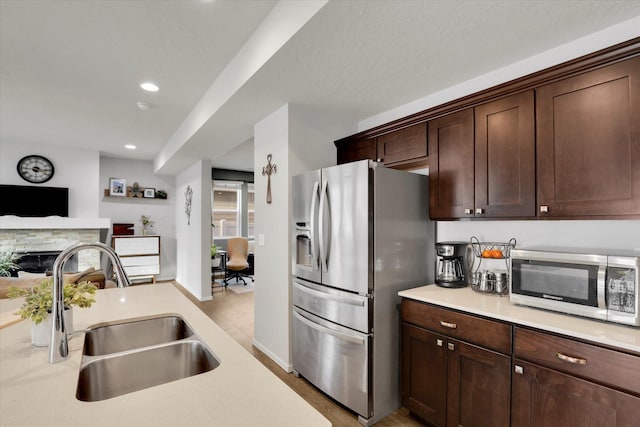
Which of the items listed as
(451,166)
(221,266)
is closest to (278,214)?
(451,166)

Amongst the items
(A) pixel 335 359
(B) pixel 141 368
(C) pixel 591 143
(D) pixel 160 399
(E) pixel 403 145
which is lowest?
(A) pixel 335 359

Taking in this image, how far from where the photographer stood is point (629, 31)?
5.61 ft

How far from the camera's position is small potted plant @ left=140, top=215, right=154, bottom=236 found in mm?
6520

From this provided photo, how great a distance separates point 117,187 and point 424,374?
651 cm

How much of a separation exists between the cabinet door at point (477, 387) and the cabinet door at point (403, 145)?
4.52 ft

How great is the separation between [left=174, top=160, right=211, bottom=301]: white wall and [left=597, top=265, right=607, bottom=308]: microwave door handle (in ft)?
16.4

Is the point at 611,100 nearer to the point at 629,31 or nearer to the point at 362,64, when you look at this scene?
the point at 629,31

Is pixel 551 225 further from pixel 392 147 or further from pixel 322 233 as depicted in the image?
pixel 322 233

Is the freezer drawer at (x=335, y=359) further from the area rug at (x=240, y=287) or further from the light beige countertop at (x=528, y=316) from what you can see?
the area rug at (x=240, y=287)

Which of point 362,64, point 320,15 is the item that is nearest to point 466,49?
point 362,64

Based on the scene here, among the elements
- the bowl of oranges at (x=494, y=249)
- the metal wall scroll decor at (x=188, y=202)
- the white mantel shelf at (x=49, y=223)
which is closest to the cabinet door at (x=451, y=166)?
the bowl of oranges at (x=494, y=249)

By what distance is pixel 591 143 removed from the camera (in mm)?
1646

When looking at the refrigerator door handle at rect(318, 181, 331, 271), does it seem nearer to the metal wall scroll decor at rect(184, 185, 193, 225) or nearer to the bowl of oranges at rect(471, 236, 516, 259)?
the bowl of oranges at rect(471, 236, 516, 259)

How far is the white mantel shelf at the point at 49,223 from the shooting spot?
4.98 metres
